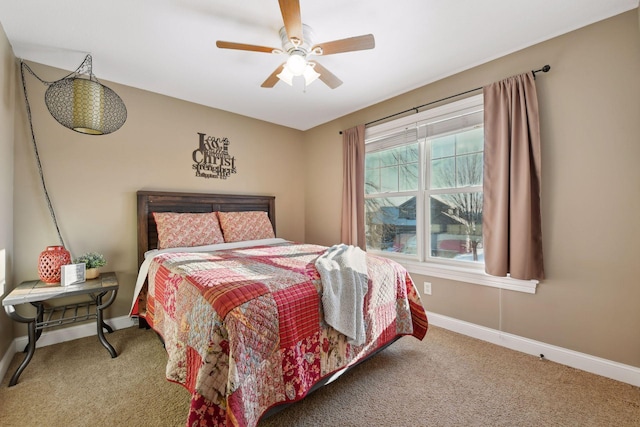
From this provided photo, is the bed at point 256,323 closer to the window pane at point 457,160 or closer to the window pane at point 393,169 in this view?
the window pane at point 457,160

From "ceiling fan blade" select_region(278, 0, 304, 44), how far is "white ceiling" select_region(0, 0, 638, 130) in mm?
237

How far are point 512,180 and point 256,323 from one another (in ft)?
7.16

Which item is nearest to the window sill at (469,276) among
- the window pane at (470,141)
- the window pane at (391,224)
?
the window pane at (391,224)

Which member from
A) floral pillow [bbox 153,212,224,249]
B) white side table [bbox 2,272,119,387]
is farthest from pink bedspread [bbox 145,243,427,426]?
floral pillow [bbox 153,212,224,249]

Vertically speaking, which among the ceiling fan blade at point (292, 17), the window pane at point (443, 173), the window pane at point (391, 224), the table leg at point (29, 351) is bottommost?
the table leg at point (29, 351)

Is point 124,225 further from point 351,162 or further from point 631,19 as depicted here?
point 631,19

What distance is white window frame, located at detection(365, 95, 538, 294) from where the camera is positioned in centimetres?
233

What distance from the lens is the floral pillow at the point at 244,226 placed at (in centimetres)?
309

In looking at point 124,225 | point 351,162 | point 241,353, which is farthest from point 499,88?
point 124,225

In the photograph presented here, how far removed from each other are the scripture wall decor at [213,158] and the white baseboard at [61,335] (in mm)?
1729

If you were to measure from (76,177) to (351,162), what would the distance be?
2.84 m

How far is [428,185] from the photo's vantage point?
2863 millimetres

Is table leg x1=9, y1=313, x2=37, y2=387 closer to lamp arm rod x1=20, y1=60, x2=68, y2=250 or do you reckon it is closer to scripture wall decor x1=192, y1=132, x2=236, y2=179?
lamp arm rod x1=20, y1=60, x2=68, y2=250

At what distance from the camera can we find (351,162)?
345 centimetres
